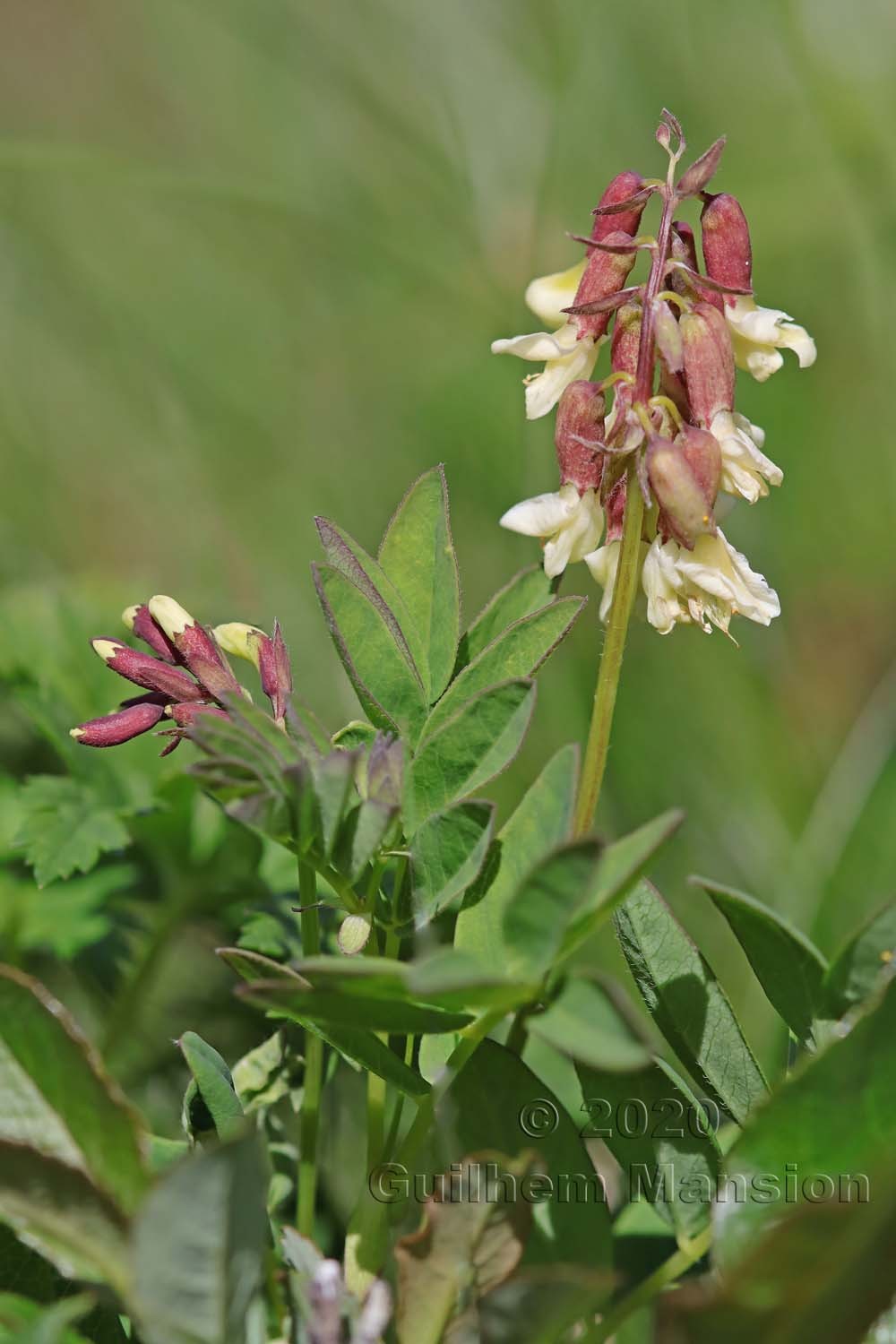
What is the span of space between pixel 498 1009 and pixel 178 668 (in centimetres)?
14

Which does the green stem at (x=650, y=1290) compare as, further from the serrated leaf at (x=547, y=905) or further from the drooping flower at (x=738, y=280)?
the drooping flower at (x=738, y=280)

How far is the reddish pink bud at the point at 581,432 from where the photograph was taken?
0.38m

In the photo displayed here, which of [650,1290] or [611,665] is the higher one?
[611,665]

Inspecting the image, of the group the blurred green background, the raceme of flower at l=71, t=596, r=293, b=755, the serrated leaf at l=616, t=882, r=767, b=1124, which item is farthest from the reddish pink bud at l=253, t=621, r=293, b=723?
the blurred green background

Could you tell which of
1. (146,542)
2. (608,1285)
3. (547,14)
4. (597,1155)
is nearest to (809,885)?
(597,1155)

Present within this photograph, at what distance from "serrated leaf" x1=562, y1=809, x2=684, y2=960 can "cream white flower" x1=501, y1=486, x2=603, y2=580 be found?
14 centimetres

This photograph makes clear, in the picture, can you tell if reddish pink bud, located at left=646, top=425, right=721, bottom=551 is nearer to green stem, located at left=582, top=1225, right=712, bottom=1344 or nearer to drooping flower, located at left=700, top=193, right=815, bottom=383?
drooping flower, located at left=700, top=193, right=815, bottom=383

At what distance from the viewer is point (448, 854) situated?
0.32m

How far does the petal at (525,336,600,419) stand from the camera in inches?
16.2

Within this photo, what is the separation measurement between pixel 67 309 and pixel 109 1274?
1100 mm

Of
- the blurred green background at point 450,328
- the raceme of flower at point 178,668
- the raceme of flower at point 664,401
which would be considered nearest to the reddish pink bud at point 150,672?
the raceme of flower at point 178,668

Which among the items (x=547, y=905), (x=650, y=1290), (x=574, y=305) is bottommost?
(x=650, y=1290)

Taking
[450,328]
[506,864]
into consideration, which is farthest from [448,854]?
[450,328]

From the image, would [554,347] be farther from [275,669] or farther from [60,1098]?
[60,1098]
